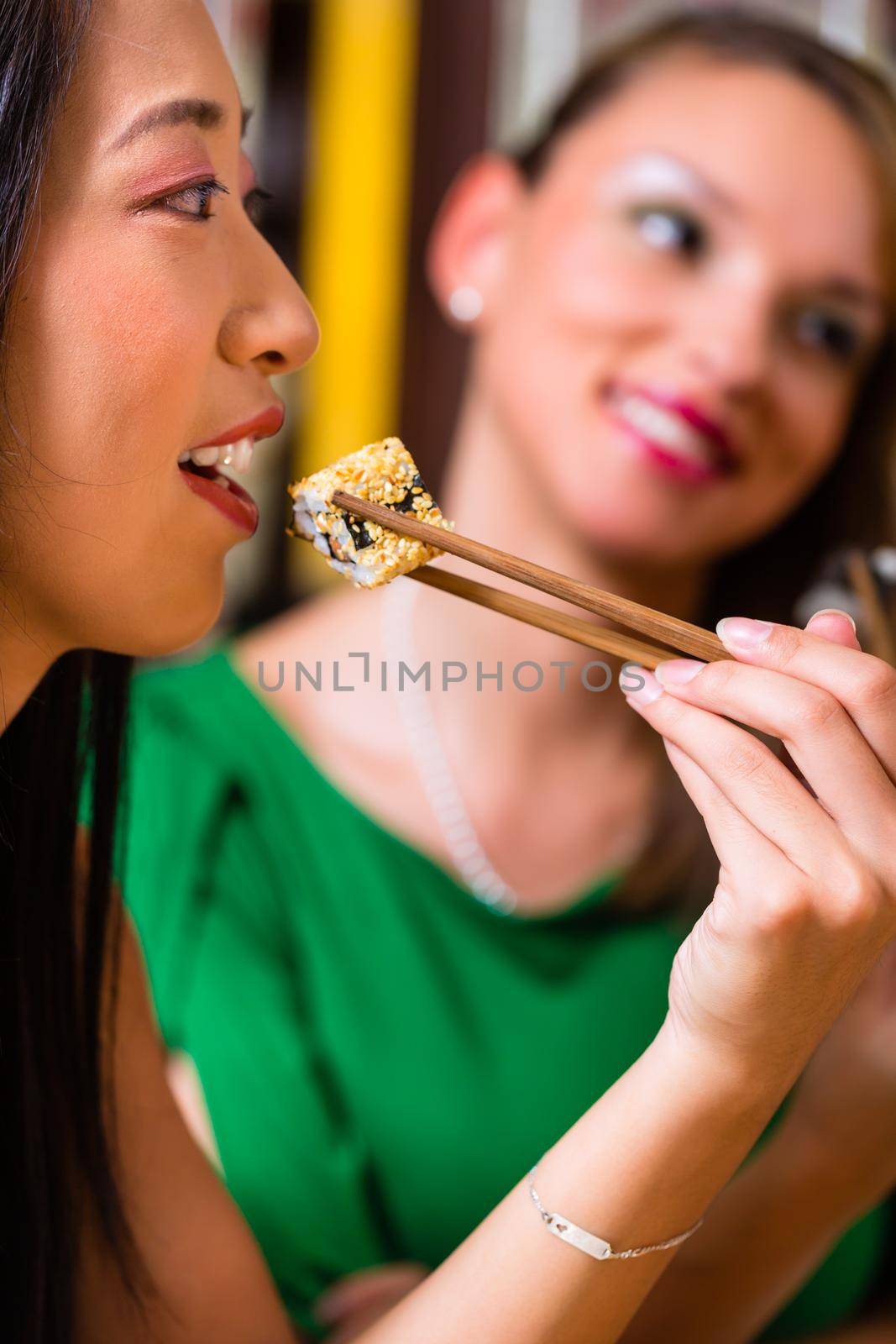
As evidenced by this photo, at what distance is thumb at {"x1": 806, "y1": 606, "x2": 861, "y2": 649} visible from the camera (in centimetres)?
67

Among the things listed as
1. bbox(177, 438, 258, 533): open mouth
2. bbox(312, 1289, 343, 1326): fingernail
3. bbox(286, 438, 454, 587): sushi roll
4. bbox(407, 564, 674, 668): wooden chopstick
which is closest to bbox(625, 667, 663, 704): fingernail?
bbox(407, 564, 674, 668): wooden chopstick

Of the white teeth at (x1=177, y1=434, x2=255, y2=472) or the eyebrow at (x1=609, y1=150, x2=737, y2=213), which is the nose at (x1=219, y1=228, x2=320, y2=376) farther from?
the eyebrow at (x1=609, y1=150, x2=737, y2=213)

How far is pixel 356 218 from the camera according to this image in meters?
2.23

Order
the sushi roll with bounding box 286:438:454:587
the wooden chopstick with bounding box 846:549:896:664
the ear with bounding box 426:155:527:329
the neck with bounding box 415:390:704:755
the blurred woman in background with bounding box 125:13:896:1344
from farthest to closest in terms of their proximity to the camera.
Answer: the ear with bounding box 426:155:527:329 < the neck with bounding box 415:390:704:755 < the blurred woman in background with bounding box 125:13:896:1344 < the wooden chopstick with bounding box 846:549:896:664 < the sushi roll with bounding box 286:438:454:587

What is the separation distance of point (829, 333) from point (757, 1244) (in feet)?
2.85

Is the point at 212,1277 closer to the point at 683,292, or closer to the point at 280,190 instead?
the point at 683,292

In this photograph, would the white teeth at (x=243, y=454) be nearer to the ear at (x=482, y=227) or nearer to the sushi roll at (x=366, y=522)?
the sushi roll at (x=366, y=522)

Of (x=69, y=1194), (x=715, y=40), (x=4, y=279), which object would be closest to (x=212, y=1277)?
(x=69, y=1194)

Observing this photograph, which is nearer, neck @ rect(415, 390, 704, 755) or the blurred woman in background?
the blurred woman in background

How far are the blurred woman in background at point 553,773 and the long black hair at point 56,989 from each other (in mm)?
315

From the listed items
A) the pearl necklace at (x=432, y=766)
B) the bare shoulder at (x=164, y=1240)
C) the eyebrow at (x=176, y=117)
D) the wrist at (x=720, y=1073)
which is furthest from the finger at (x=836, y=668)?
the pearl necklace at (x=432, y=766)

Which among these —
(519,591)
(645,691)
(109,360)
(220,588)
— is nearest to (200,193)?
(109,360)

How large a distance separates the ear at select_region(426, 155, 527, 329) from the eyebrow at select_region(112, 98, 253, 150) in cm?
77

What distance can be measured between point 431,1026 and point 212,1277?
0.42 meters
